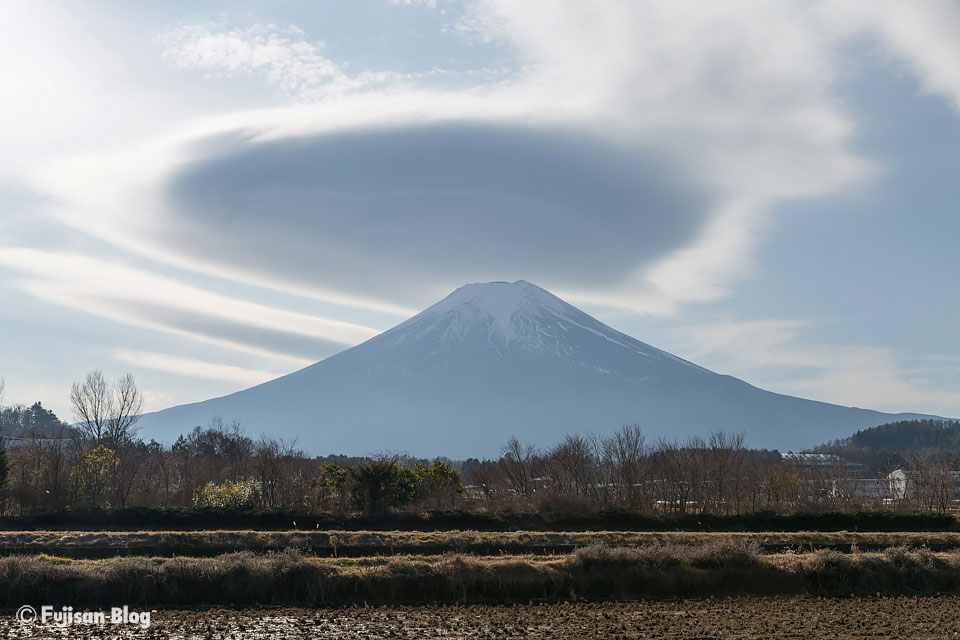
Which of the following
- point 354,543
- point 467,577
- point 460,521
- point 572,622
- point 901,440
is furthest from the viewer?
point 901,440

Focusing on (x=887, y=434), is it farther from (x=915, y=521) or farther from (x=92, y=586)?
(x=92, y=586)

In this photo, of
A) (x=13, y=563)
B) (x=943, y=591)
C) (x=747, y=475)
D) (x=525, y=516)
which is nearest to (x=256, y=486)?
(x=525, y=516)

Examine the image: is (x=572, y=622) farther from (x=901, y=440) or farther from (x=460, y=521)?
(x=901, y=440)

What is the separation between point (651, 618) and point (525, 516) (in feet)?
68.7

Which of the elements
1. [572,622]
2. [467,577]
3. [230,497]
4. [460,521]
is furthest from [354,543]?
[230,497]

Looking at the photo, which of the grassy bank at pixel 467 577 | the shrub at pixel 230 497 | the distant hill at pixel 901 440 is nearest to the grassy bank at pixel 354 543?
the grassy bank at pixel 467 577

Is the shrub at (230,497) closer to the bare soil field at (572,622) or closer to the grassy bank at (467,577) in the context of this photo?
the grassy bank at (467,577)

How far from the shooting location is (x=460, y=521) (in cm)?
3931

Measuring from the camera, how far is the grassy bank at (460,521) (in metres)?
38.0

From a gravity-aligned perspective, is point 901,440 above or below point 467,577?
above

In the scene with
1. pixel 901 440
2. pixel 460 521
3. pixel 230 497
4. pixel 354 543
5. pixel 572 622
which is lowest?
pixel 572 622

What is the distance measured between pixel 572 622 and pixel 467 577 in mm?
4843

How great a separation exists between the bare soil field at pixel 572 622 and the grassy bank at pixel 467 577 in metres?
1.39

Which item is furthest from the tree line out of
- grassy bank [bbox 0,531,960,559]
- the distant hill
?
the distant hill
